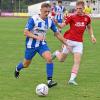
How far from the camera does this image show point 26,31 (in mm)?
10805

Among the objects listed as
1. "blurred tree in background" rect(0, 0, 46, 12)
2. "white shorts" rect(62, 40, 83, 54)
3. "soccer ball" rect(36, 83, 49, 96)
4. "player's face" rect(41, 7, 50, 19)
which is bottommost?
"blurred tree in background" rect(0, 0, 46, 12)

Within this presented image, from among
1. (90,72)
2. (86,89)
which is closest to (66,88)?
(86,89)

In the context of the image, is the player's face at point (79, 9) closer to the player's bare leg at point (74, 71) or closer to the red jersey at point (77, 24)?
the red jersey at point (77, 24)

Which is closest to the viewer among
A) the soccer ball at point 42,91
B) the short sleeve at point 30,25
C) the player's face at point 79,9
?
the soccer ball at point 42,91

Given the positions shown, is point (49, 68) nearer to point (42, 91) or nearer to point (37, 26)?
point (37, 26)

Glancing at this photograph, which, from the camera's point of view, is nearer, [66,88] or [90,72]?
[66,88]

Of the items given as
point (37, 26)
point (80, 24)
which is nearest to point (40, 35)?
point (37, 26)

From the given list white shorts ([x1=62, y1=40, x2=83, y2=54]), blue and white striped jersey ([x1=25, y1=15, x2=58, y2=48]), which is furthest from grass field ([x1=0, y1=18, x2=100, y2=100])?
blue and white striped jersey ([x1=25, y1=15, x2=58, y2=48])

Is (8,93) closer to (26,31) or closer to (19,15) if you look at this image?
(26,31)

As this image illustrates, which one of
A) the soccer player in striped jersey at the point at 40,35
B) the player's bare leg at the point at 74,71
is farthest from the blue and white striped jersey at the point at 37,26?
the player's bare leg at the point at 74,71

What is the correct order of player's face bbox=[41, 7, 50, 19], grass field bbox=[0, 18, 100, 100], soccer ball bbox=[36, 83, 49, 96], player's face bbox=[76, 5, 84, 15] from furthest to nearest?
player's face bbox=[76, 5, 84, 15] → player's face bbox=[41, 7, 50, 19] → grass field bbox=[0, 18, 100, 100] → soccer ball bbox=[36, 83, 49, 96]

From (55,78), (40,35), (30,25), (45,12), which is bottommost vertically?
(55,78)

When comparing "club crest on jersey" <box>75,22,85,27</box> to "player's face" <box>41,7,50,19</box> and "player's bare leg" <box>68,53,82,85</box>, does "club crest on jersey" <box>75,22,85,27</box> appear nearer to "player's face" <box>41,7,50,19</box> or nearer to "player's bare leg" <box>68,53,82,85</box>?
"player's bare leg" <box>68,53,82,85</box>

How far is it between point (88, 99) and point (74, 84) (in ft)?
5.85
